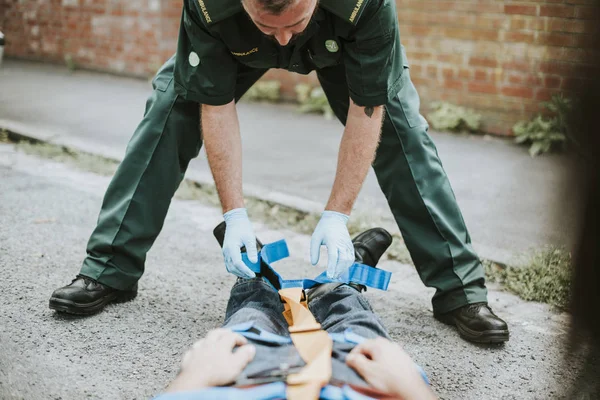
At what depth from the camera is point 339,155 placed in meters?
2.37

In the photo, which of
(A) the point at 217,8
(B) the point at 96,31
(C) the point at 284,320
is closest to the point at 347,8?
(A) the point at 217,8

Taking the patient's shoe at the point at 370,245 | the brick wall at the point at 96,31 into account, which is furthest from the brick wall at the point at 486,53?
the patient's shoe at the point at 370,245

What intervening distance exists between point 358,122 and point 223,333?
0.93 meters

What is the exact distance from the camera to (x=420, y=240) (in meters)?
2.53

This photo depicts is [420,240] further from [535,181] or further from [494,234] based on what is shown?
[535,181]

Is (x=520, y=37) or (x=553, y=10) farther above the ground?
(x=553, y=10)

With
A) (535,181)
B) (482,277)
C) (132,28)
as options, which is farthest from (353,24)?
(132,28)

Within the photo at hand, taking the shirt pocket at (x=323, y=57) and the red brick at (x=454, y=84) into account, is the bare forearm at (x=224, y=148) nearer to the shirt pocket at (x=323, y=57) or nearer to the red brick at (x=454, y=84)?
the shirt pocket at (x=323, y=57)

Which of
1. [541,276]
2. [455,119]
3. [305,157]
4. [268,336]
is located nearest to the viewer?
[268,336]

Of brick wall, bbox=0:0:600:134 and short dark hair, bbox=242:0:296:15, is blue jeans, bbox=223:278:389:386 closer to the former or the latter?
short dark hair, bbox=242:0:296:15

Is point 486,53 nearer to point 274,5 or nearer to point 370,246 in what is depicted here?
point 370,246

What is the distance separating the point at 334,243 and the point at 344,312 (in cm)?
29

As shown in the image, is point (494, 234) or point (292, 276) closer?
point (292, 276)

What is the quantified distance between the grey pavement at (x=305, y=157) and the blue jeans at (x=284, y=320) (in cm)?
107
